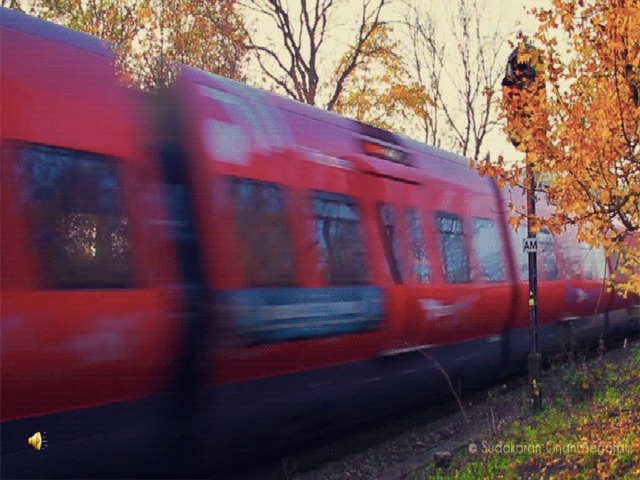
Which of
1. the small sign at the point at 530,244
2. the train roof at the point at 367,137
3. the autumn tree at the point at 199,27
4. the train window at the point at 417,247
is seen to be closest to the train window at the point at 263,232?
the train roof at the point at 367,137

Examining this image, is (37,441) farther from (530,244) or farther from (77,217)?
A: (530,244)

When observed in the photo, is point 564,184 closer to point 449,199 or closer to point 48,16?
point 449,199

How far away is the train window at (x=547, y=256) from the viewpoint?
1491 cm

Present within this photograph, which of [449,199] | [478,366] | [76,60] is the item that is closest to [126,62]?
[76,60]

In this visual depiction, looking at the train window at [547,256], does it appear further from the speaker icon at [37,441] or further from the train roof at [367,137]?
the speaker icon at [37,441]

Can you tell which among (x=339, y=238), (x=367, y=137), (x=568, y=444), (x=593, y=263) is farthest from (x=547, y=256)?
(x=568, y=444)

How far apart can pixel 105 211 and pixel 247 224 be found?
1.62 meters

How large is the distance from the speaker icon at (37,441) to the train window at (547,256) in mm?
10940

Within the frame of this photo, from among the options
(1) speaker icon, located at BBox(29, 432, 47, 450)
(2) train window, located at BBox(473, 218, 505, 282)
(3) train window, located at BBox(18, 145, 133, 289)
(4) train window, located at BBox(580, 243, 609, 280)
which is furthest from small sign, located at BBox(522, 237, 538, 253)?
(1) speaker icon, located at BBox(29, 432, 47, 450)

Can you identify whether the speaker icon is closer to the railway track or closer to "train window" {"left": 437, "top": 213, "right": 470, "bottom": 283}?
the railway track

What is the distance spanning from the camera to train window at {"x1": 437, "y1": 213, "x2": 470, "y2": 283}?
11.0m

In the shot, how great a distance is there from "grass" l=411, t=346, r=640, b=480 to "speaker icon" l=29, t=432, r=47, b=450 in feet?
11.2

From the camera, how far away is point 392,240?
9617 mm

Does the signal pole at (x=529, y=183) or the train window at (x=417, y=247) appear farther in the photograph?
the train window at (x=417, y=247)
